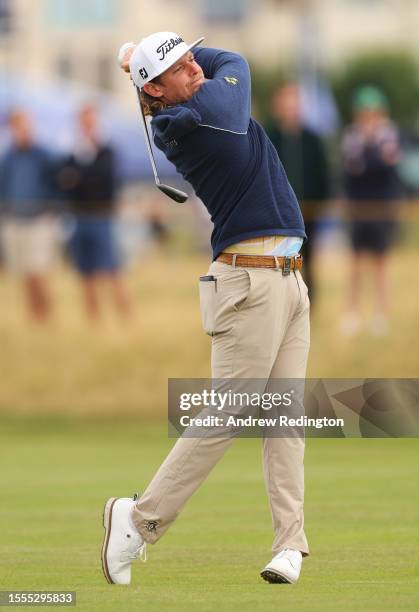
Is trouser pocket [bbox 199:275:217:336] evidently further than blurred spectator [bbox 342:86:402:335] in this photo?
No

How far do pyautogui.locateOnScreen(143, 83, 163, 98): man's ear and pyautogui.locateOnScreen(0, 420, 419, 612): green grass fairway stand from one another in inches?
80.9

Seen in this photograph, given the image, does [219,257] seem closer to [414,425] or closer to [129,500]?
[129,500]

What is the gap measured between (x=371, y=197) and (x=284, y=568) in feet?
31.4

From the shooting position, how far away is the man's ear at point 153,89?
282 inches

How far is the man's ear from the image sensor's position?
7.15 m

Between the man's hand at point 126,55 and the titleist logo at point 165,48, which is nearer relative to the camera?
the titleist logo at point 165,48

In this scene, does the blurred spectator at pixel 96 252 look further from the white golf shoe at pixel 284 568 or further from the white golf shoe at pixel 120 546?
the white golf shoe at pixel 284 568

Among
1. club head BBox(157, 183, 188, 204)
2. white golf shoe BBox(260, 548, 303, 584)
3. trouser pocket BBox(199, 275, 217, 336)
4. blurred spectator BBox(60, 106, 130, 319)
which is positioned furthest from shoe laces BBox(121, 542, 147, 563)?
blurred spectator BBox(60, 106, 130, 319)

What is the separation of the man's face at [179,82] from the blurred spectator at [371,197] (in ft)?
27.4

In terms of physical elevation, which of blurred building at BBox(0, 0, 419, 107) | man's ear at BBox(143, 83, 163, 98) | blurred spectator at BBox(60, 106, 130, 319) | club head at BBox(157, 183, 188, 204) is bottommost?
blurred building at BBox(0, 0, 419, 107)

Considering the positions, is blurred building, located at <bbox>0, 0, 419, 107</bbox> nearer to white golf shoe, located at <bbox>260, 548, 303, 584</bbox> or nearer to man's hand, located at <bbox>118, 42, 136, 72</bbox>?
man's hand, located at <bbox>118, 42, 136, 72</bbox>

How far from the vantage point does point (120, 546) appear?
23.8 ft

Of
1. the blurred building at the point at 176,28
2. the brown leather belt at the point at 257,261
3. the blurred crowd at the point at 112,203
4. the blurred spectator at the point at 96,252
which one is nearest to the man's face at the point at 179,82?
the brown leather belt at the point at 257,261

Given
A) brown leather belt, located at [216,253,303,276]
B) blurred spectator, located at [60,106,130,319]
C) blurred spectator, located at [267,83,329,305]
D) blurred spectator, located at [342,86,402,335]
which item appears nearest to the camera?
brown leather belt, located at [216,253,303,276]
